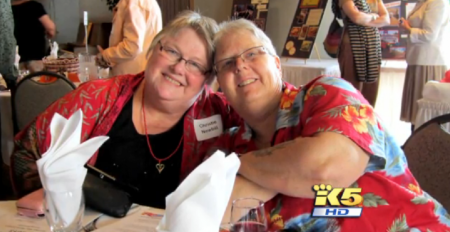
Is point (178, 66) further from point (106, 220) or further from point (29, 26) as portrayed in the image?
point (29, 26)

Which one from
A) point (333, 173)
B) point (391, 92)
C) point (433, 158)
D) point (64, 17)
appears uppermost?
point (333, 173)

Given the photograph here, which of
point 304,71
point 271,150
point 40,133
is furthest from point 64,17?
→ point 271,150

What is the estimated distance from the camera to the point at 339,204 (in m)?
1.18

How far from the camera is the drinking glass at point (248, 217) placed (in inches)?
35.0

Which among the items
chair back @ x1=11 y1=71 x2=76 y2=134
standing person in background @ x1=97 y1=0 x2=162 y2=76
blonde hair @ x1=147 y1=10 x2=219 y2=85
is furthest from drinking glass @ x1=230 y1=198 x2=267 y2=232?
standing person in background @ x1=97 y1=0 x2=162 y2=76

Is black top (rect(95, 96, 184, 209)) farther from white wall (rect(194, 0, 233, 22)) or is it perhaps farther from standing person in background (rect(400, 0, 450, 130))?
white wall (rect(194, 0, 233, 22))

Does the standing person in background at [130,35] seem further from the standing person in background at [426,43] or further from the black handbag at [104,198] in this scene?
the standing person in background at [426,43]

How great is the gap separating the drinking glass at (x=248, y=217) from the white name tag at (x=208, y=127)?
0.78 meters

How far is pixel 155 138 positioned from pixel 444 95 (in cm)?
276

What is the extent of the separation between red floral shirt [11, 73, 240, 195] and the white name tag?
17 millimetres

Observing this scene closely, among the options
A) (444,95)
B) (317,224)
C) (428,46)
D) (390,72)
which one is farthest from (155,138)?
(390,72)

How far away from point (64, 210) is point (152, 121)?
32.5 inches

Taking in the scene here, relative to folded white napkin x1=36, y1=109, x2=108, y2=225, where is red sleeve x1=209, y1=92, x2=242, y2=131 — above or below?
below

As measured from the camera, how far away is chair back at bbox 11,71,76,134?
9.11ft
